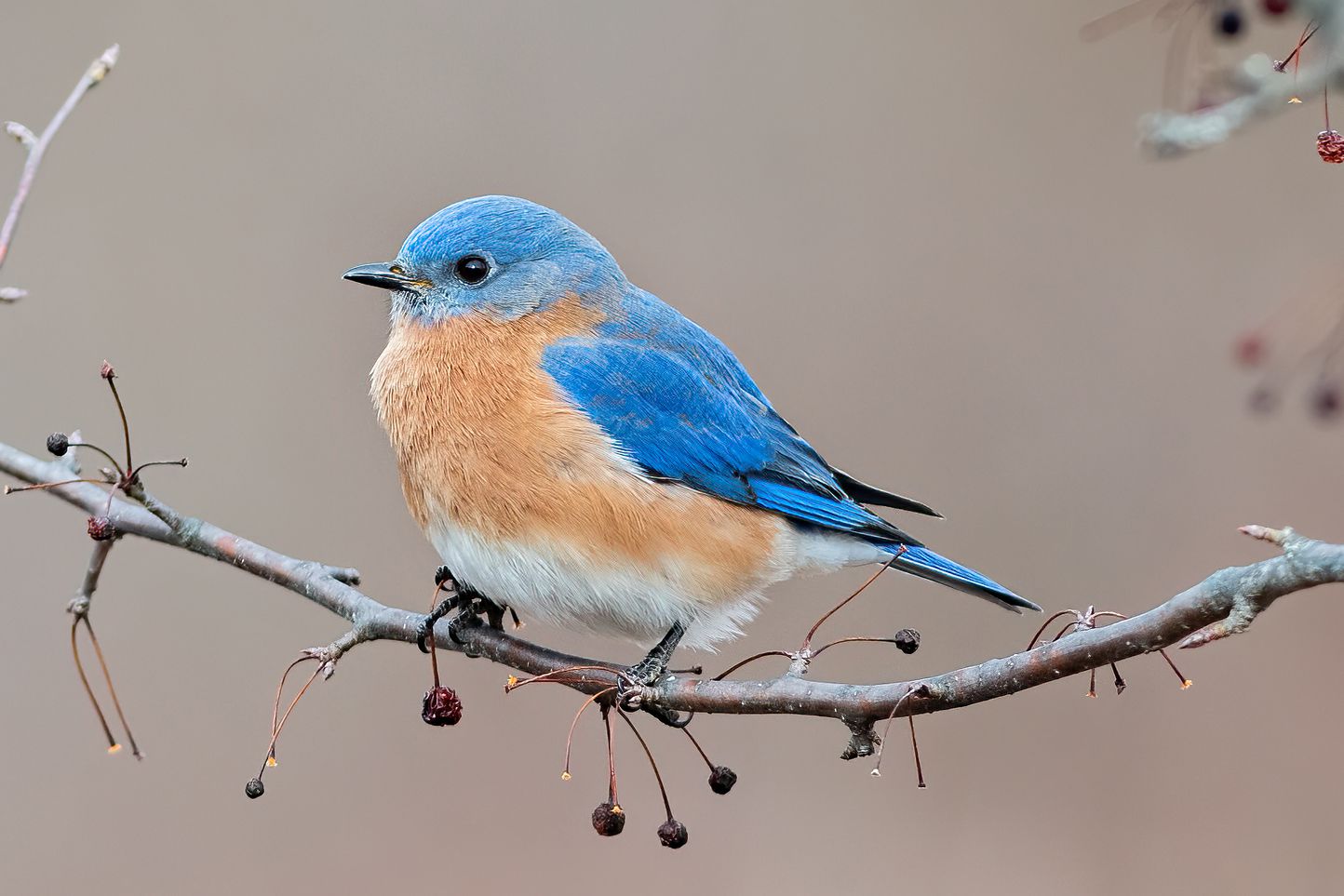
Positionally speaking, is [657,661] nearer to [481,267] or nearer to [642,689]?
[642,689]

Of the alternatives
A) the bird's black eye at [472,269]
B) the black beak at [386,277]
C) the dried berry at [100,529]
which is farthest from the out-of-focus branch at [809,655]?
the bird's black eye at [472,269]

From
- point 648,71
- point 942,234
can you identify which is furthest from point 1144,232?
point 648,71

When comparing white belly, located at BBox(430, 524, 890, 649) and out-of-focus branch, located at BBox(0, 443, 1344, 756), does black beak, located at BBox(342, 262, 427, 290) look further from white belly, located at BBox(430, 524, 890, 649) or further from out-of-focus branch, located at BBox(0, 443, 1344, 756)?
out-of-focus branch, located at BBox(0, 443, 1344, 756)

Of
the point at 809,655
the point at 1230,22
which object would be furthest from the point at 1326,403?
the point at 809,655

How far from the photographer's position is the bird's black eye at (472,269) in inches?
151

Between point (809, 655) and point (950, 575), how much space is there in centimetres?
110

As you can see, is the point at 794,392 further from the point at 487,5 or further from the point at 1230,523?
the point at 487,5

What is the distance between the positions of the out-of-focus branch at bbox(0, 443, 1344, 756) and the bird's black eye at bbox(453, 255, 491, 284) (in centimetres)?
97

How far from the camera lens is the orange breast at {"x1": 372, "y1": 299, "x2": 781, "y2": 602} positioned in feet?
11.2

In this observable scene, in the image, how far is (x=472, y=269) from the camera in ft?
12.6

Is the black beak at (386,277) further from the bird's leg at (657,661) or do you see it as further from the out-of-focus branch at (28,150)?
the bird's leg at (657,661)

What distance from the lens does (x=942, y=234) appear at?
614cm

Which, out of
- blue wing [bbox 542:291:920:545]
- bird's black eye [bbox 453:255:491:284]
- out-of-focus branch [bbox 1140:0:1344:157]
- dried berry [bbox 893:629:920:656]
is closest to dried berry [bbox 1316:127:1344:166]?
out-of-focus branch [bbox 1140:0:1344:157]

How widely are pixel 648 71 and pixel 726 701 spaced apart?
14.3 ft
